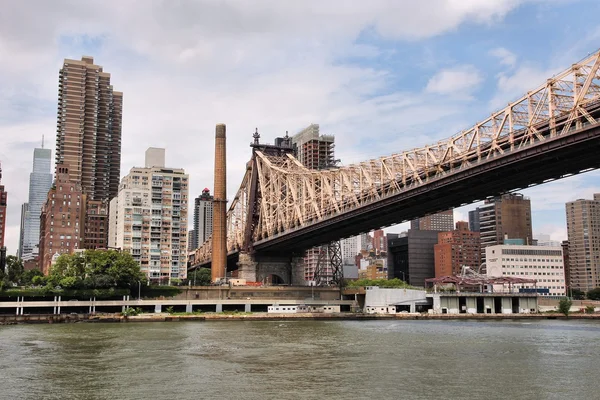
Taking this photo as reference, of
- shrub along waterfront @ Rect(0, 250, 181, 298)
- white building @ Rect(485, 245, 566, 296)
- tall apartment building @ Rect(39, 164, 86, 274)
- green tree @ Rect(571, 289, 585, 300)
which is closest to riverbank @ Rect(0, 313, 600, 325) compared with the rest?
shrub along waterfront @ Rect(0, 250, 181, 298)

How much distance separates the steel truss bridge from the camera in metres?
54.8

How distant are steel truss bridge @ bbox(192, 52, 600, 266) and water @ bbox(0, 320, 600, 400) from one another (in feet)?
52.0

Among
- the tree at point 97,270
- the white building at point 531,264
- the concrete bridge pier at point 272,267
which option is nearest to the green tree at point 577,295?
the white building at point 531,264

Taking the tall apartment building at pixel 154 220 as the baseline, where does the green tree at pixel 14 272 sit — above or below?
below

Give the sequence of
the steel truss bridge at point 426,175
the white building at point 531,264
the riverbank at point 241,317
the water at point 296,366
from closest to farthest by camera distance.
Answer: the water at point 296,366 → the steel truss bridge at point 426,175 → the riverbank at point 241,317 → the white building at point 531,264

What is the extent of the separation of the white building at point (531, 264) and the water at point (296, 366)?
386ft

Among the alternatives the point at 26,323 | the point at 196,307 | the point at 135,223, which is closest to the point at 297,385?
the point at 26,323

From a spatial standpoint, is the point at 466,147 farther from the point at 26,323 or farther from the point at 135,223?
the point at 135,223

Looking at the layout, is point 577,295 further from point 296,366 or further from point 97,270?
point 296,366

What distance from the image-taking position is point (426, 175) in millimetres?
74938

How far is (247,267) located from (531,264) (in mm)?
89907

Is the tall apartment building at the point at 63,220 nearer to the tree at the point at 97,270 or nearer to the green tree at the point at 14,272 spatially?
the green tree at the point at 14,272

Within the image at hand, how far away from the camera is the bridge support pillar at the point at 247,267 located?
12734 centimetres

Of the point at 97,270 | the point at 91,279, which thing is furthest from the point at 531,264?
the point at 91,279
